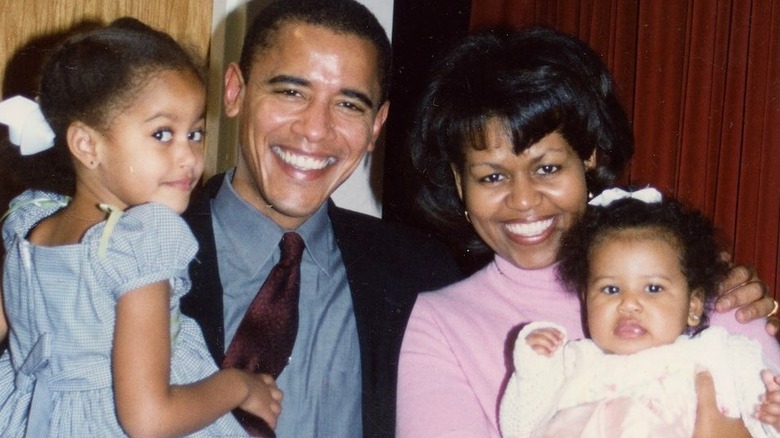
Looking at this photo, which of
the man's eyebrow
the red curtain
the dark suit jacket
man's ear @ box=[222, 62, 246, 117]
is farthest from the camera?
the red curtain

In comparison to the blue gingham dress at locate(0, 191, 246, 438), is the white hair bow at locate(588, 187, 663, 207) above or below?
above

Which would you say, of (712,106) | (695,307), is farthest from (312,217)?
(712,106)

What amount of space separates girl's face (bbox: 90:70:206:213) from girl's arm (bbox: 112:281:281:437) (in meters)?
0.21

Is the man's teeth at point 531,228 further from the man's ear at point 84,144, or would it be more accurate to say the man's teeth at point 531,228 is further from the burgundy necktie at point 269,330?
the man's ear at point 84,144

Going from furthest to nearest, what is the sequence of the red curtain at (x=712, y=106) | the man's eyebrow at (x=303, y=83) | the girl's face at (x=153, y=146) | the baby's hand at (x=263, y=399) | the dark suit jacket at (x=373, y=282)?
the red curtain at (x=712, y=106)
the man's eyebrow at (x=303, y=83)
the dark suit jacket at (x=373, y=282)
the baby's hand at (x=263, y=399)
the girl's face at (x=153, y=146)

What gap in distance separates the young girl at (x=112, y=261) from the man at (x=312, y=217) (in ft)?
0.88

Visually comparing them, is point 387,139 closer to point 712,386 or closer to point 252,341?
point 252,341

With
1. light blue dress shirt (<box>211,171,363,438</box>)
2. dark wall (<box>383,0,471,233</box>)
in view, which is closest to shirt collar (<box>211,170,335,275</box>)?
light blue dress shirt (<box>211,171,363,438</box>)

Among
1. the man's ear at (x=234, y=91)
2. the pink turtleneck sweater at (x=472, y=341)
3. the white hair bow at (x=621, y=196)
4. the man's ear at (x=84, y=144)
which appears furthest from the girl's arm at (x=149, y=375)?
the white hair bow at (x=621, y=196)

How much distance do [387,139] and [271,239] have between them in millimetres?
1548

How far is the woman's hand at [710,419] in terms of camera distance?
166cm

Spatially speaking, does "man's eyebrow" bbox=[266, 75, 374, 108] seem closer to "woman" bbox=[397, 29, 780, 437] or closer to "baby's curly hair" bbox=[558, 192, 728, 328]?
"woman" bbox=[397, 29, 780, 437]

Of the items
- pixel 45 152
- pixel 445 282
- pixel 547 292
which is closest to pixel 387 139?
pixel 445 282

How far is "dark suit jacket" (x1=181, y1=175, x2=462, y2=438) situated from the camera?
6.48 ft
